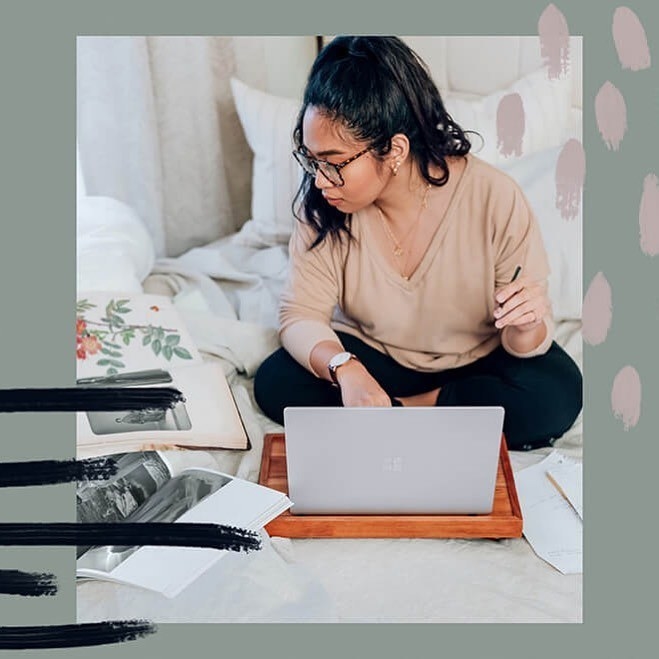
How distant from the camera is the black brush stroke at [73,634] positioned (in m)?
1.73

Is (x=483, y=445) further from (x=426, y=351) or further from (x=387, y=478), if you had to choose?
(x=426, y=351)

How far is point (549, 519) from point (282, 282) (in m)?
0.77

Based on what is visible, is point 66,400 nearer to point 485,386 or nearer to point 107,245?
point 107,245

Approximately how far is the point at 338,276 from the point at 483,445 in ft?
1.55

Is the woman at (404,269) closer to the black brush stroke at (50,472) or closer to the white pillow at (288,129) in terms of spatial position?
the white pillow at (288,129)

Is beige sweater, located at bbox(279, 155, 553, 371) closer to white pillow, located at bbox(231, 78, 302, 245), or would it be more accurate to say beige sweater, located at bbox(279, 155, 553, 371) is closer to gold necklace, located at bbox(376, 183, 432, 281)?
gold necklace, located at bbox(376, 183, 432, 281)

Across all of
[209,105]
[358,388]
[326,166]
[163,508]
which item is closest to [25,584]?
[163,508]

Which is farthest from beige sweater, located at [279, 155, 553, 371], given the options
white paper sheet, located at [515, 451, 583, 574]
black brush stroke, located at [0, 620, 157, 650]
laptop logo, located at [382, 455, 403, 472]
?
black brush stroke, located at [0, 620, 157, 650]
